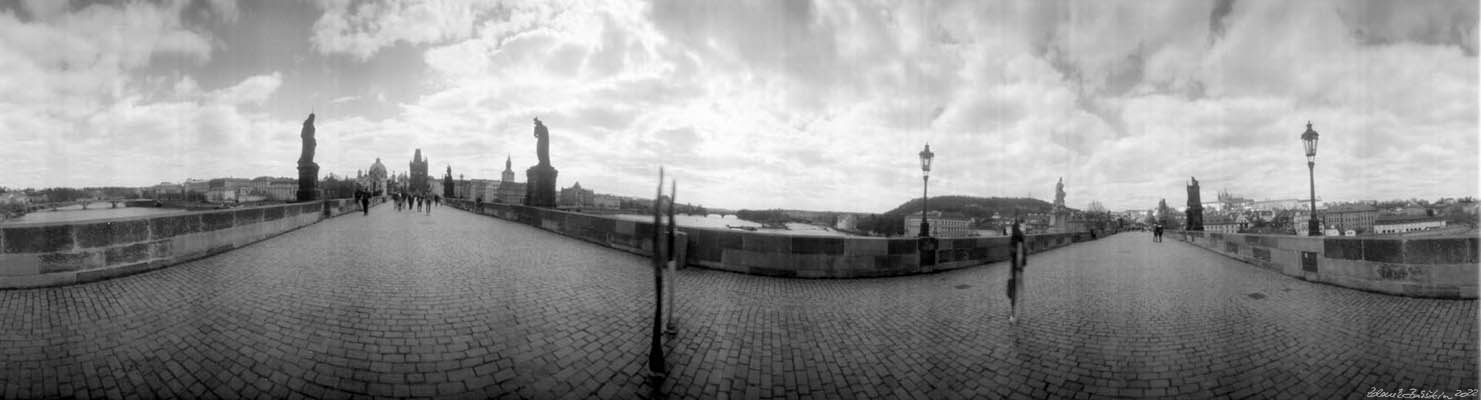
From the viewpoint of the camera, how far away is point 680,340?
158 inches

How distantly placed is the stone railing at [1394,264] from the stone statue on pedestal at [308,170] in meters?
28.5

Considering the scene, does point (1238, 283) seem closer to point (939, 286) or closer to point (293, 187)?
point (939, 286)

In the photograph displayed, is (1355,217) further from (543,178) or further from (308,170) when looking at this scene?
(308,170)

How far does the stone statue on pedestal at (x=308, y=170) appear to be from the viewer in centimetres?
1831

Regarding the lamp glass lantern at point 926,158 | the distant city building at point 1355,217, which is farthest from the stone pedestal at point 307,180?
the distant city building at point 1355,217

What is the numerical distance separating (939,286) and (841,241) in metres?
1.65

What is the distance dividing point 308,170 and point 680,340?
2310cm

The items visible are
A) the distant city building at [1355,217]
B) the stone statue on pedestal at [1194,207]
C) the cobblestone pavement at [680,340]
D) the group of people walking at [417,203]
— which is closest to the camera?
the cobblestone pavement at [680,340]

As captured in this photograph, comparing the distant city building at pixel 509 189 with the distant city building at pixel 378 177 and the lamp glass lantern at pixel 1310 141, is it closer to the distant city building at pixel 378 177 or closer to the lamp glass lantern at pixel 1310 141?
the distant city building at pixel 378 177

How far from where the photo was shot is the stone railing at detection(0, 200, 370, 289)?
5.31m

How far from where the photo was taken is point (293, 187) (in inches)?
3903

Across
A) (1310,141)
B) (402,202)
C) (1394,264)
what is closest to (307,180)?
(402,202)

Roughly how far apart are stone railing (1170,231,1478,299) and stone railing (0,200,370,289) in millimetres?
17074
